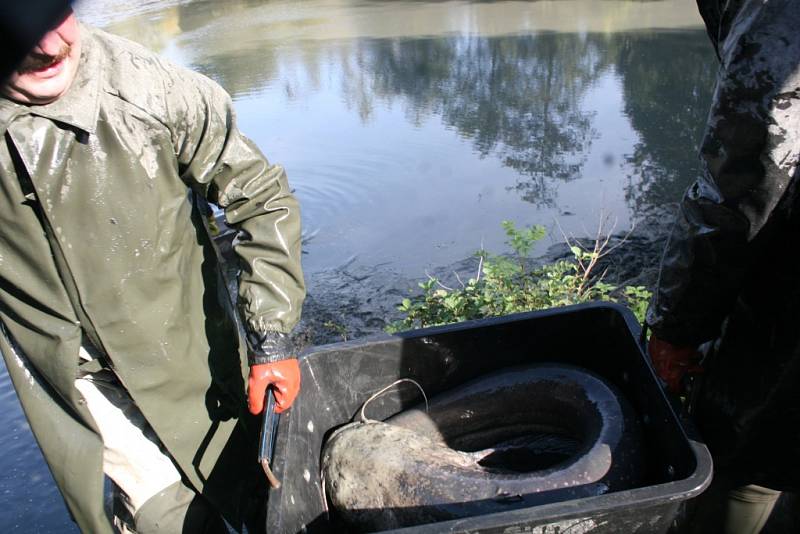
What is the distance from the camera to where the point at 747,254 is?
1506 millimetres

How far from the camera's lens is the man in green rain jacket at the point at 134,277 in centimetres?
173

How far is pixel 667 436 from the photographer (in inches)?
71.1

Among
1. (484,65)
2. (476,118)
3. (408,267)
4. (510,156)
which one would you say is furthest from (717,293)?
(484,65)

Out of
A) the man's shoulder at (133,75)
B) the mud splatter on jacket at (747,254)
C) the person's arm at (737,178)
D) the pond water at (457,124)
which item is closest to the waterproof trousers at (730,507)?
the mud splatter on jacket at (747,254)

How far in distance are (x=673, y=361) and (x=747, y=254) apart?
0.44 meters

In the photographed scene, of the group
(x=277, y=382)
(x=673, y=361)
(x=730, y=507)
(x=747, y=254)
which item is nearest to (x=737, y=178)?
(x=747, y=254)

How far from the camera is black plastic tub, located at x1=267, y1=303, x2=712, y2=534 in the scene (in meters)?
1.81

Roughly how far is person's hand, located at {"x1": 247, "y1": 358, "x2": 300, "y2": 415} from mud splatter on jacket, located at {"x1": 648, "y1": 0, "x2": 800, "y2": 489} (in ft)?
3.64

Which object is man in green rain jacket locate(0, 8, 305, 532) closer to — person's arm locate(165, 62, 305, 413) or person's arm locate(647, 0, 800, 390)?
person's arm locate(165, 62, 305, 413)

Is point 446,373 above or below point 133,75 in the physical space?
below

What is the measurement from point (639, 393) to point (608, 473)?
1.14ft

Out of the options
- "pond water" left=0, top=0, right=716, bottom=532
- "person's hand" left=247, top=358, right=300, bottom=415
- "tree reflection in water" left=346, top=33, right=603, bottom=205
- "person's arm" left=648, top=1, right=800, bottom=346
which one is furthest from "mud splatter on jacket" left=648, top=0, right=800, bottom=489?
"tree reflection in water" left=346, top=33, right=603, bottom=205

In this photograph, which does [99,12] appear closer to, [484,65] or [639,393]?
[484,65]

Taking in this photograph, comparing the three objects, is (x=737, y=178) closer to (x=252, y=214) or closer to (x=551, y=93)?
(x=252, y=214)
